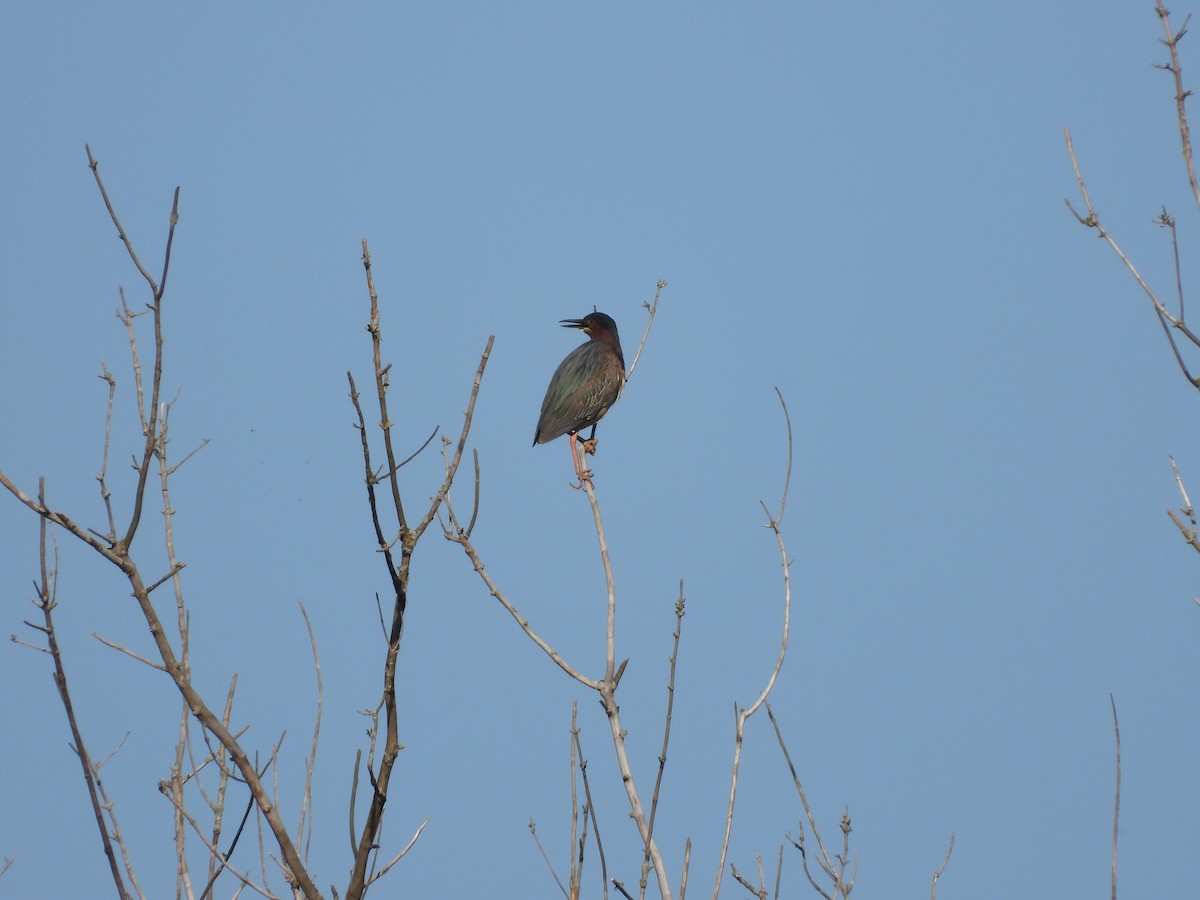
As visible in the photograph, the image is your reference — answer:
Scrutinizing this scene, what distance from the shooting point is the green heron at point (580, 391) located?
1083 cm

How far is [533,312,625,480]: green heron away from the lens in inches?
426

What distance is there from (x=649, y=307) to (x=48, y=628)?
13.3ft

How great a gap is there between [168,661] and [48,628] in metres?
0.72

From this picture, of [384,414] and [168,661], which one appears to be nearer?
[168,661]

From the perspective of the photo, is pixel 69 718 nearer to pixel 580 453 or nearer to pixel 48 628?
pixel 48 628

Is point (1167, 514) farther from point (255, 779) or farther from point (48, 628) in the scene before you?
point (48, 628)

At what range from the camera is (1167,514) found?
3305 millimetres

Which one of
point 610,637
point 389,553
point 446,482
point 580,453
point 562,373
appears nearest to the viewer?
point 389,553

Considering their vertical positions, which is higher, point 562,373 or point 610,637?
point 562,373

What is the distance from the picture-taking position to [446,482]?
3.14 metres

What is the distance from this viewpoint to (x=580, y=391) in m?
10.9

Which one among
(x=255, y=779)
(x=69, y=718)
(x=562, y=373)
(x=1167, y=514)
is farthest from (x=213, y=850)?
(x=562, y=373)

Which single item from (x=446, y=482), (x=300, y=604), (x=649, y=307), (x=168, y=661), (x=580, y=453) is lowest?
(x=168, y=661)

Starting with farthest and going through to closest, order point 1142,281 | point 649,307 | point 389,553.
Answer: point 649,307
point 1142,281
point 389,553
